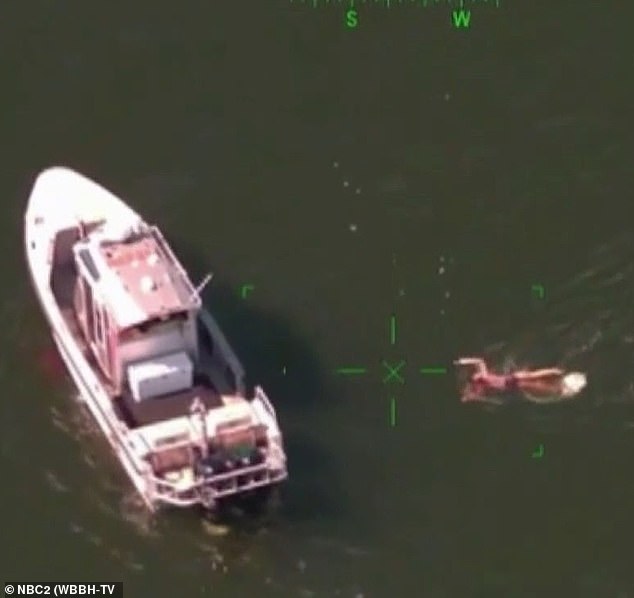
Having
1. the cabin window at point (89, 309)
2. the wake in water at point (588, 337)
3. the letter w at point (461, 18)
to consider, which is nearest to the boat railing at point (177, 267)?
the cabin window at point (89, 309)

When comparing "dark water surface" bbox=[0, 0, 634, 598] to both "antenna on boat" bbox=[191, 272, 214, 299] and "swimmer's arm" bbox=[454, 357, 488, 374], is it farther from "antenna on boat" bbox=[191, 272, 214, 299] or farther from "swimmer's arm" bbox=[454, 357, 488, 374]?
"swimmer's arm" bbox=[454, 357, 488, 374]

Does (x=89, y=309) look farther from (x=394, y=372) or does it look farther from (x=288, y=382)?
(x=394, y=372)

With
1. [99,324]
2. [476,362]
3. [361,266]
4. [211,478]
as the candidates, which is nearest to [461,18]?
[361,266]

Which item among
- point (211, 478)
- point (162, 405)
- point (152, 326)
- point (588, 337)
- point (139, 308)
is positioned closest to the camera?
point (211, 478)

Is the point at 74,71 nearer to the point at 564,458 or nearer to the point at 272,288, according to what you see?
the point at 272,288

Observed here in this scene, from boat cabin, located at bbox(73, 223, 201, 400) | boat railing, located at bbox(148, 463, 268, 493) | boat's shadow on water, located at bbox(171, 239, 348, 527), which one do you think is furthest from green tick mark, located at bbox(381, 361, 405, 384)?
boat railing, located at bbox(148, 463, 268, 493)

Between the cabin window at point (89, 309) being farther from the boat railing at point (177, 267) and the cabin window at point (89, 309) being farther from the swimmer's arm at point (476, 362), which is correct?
the swimmer's arm at point (476, 362)

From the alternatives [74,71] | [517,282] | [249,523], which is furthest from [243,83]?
[249,523]
